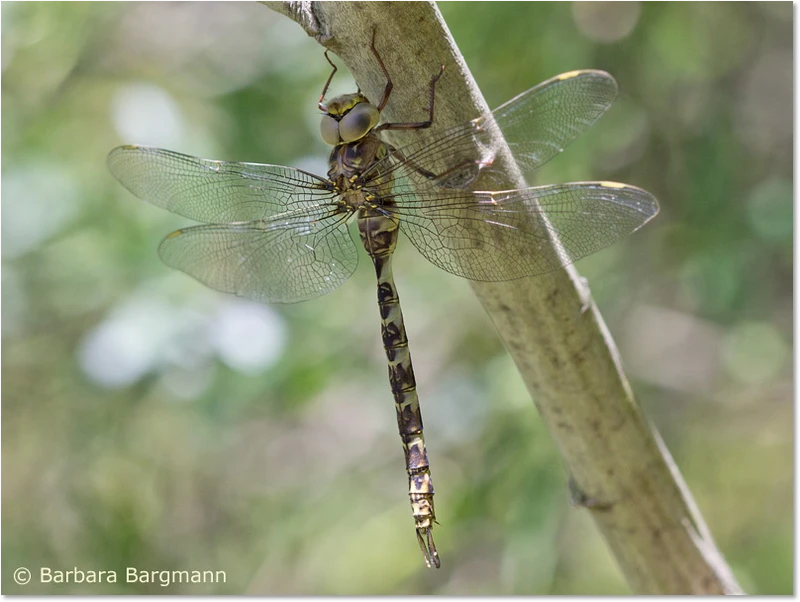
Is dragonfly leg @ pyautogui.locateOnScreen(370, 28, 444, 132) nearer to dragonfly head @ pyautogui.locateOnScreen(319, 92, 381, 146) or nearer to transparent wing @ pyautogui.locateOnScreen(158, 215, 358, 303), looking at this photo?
dragonfly head @ pyautogui.locateOnScreen(319, 92, 381, 146)

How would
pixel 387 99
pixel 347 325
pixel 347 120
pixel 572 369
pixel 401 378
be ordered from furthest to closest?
pixel 347 325, pixel 401 378, pixel 347 120, pixel 572 369, pixel 387 99

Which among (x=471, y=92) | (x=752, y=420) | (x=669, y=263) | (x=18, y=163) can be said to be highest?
(x=18, y=163)

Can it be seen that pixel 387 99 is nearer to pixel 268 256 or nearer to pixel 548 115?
pixel 548 115

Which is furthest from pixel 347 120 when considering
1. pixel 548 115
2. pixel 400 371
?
pixel 400 371

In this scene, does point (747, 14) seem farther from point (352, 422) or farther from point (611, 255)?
point (352, 422)

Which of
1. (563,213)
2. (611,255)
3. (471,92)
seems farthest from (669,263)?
(471,92)

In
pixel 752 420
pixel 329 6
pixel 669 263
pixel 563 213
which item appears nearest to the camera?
→ pixel 329 6

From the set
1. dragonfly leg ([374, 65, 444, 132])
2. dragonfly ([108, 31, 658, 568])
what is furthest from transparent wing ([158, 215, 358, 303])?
dragonfly leg ([374, 65, 444, 132])
